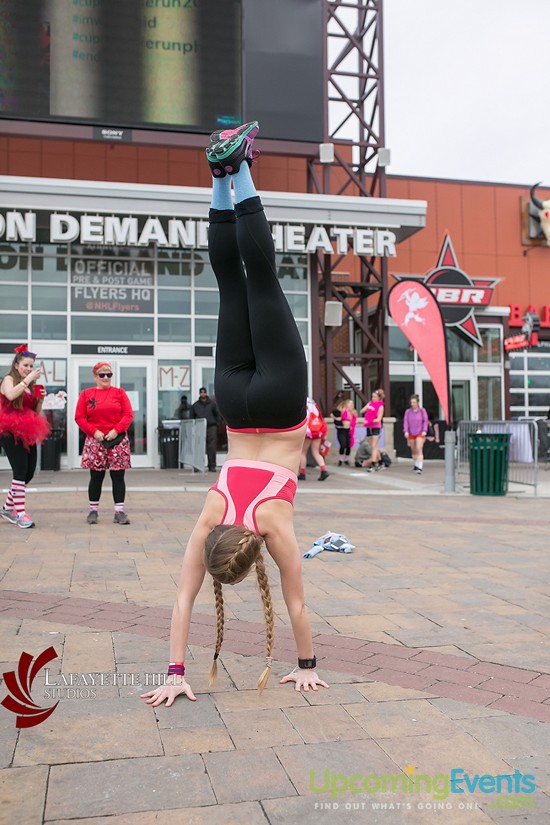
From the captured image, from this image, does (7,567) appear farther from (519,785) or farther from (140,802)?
(519,785)

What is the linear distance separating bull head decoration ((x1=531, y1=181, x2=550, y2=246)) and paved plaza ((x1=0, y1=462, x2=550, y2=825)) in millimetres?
19105

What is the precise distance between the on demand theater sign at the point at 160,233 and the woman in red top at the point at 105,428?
906 cm

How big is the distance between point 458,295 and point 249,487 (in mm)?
19139

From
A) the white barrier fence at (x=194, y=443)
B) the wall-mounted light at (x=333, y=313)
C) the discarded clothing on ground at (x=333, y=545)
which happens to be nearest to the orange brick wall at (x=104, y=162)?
the wall-mounted light at (x=333, y=313)

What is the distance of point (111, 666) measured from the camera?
3.59m

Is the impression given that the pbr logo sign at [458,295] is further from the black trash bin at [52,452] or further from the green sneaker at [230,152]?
the green sneaker at [230,152]

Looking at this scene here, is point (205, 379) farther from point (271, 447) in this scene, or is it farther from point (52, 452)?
point (271, 447)

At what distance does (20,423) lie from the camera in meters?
7.79

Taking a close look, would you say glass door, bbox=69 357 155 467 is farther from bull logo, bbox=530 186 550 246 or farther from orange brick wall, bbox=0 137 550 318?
bull logo, bbox=530 186 550 246

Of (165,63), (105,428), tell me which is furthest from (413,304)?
(165,63)

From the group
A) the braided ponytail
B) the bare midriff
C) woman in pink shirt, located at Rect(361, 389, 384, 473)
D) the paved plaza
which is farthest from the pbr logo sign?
the braided ponytail

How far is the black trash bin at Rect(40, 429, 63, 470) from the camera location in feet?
55.1

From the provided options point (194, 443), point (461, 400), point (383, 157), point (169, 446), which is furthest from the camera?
point (461, 400)

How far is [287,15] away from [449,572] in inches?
651
